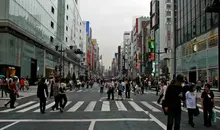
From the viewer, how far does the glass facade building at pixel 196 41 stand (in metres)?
38.2

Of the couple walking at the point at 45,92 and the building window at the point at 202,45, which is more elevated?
the building window at the point at 202,45

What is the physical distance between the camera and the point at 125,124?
10227mm

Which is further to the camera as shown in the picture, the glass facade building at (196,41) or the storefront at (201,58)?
the glass facade building at (196,41)

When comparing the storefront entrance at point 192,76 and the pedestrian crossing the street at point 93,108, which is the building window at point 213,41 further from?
the pedestrian crossing the street at point 93,108

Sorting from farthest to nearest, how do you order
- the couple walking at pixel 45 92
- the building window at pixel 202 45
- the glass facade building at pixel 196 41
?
the building window at pixel 202 45 → the glass facade building at pixel 196 41 → the couple walking at pixel 45 92

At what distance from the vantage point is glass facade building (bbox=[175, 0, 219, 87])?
38.2 metres

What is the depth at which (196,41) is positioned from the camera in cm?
4516

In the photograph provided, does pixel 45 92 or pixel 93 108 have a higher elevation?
pixel 45 92

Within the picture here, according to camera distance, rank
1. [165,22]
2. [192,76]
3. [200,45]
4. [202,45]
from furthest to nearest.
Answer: [165,22] → [192,76] → [200,45] → [202,45]

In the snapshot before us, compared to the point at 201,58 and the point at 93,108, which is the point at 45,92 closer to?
the point at 93,108

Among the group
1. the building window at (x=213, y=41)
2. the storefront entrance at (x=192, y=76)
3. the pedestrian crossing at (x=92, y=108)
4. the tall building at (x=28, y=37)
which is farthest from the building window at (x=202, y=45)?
the pedestrian crossing at (x=92, y=108)

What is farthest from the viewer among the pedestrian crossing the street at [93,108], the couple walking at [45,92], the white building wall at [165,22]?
the white building wall at [165,22]

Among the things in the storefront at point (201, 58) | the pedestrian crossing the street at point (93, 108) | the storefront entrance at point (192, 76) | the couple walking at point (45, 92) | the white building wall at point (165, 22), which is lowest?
the pedestrian crossing the street at point (93, 108)

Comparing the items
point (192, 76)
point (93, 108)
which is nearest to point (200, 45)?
point (192, 76)
